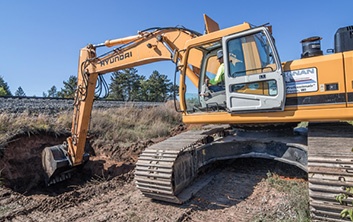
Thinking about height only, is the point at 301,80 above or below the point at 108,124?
above

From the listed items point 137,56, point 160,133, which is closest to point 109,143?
point 160,133

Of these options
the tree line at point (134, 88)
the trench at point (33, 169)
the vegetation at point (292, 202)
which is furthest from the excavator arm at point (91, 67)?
the tree line at point (134, 88)

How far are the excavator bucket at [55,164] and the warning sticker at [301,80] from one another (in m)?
5.30

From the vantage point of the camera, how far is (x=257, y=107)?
389cm

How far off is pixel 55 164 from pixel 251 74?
4.93 m

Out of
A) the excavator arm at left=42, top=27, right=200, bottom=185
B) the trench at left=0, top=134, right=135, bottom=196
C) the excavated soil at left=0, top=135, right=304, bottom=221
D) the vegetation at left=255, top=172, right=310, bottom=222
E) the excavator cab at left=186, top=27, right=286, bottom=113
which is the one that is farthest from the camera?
the trench at left=0, top=134, right=135, bottom=196

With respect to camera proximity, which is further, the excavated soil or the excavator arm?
Result: the excavator arm

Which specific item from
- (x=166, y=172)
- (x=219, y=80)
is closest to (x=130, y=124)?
(x=219, y=80)

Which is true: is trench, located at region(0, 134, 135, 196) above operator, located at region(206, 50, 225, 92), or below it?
below

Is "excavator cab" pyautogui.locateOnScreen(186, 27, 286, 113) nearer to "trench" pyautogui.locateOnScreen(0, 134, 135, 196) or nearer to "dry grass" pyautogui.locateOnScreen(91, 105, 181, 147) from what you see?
"trench" pyautogui.locateOnScreen(0, 134, 135, 196)

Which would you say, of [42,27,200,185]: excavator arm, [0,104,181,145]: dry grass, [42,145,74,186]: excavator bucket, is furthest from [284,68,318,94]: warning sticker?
[0,104,181,145]: dry grass

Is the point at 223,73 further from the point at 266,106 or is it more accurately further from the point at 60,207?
the point at 60,207

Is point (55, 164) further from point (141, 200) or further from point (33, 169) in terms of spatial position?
point (141, 200)

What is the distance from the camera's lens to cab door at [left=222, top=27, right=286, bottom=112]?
377 centimetres
